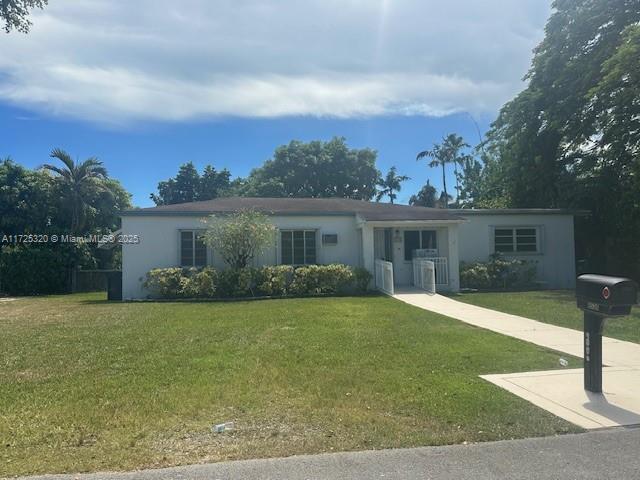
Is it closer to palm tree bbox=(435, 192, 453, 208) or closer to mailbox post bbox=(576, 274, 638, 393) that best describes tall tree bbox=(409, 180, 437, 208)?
palm tree bbox=(435, 192, 453, 208)

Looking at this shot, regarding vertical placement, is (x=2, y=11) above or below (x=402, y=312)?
above

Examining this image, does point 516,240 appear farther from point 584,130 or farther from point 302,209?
point 302,209

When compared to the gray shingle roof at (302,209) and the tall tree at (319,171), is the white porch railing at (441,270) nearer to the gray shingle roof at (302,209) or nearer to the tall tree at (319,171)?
the gray shingle roof at (302,209)

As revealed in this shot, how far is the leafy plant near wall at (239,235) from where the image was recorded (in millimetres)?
17656

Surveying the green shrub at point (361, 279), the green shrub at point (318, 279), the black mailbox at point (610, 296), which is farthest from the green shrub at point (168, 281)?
the black mailbox at point (610, 296)

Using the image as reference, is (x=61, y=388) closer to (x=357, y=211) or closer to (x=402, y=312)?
(x=402, y=312)

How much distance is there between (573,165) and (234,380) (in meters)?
22.1

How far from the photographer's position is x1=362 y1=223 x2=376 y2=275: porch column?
749 inches

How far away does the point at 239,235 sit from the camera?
17641 millimetres

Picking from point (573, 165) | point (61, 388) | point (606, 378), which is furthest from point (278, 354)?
point (573, 165)

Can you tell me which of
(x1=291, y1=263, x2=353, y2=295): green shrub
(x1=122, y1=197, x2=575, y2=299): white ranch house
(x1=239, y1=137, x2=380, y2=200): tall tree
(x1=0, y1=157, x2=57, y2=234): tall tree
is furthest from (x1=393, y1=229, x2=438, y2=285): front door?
(x1=239, y1=137, x2=380, y2=200): tall tree

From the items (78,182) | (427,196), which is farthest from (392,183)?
(78,182)

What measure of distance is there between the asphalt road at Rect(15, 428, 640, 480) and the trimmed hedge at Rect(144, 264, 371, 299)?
13468 millimetres

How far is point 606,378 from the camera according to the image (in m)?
6.65
